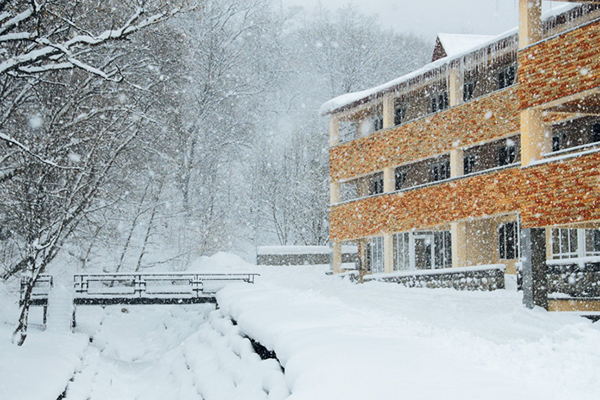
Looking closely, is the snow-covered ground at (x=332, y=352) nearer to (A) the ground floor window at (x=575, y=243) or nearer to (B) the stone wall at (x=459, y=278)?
(B) the stone wall at (x=459, y=278)

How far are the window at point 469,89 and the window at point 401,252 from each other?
662cm

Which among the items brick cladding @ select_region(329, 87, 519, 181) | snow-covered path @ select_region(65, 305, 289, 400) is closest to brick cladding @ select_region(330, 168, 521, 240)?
brick cladding @ select_region(329, 87, 519, 181)

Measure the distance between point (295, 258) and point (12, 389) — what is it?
27.0 metres

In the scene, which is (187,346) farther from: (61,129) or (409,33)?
(409,33)

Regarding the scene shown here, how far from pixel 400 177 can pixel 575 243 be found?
9352 millimetres

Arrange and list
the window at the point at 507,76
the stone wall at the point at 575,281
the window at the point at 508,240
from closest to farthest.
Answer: the stone wall at the point at 575,281
the window at the point at 507,76
the window at the point at 508,240

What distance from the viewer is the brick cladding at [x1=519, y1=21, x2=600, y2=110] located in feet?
46.3

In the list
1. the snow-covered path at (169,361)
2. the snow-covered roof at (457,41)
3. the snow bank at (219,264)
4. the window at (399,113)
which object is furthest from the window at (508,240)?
the snow bank at (219,264)

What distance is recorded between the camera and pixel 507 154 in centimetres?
2227

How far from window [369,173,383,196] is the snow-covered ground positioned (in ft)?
21.5

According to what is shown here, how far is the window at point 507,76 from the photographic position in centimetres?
2183

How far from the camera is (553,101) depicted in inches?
596

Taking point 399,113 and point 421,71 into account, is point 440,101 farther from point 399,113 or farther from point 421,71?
point 399,113

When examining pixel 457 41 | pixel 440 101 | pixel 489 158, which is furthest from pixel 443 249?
pixel 457 41
